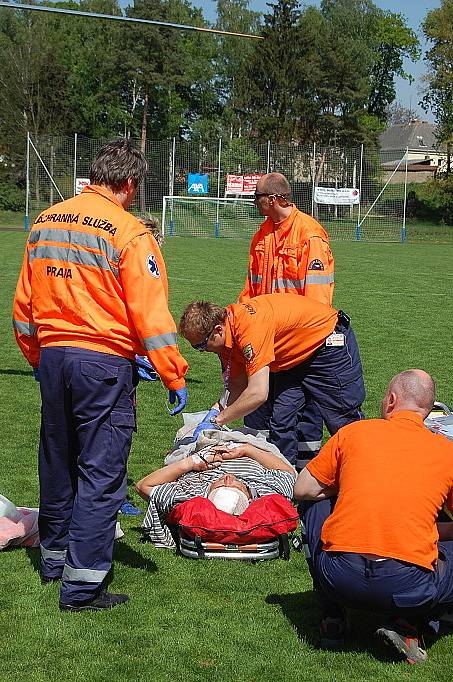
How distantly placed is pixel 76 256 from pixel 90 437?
828mm

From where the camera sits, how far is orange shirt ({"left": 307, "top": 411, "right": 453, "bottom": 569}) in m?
3.68

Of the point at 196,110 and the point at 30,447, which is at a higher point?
the point at 196,110

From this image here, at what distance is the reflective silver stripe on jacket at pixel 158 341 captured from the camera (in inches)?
170

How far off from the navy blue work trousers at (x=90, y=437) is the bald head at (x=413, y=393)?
1.26 m

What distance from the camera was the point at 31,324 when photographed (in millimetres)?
4648

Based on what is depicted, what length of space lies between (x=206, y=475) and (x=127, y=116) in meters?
56.0

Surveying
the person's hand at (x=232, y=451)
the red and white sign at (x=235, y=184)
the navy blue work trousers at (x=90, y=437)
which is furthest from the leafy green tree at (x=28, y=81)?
the navy blue work trousers at (x=90, y=437)

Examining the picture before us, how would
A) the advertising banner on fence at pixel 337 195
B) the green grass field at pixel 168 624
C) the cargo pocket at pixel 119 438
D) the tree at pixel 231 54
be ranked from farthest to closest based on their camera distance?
the tree at pixel 231 54, the advertising banner on fence at pixel 337 195, the cargo pocket at pixel 119 438, the green grass field at pixel 168 624

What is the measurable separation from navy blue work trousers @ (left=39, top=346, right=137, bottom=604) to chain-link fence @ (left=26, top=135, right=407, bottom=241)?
33612mm

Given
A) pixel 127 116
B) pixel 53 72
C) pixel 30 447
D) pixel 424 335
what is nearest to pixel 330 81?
pixel 127 116

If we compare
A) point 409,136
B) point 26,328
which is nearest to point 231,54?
point 409,136

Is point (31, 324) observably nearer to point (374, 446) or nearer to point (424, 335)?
point (374, 446)

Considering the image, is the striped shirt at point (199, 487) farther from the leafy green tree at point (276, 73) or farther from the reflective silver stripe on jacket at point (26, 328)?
the leafy green tree at point (276, 73)

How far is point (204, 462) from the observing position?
561 cm
